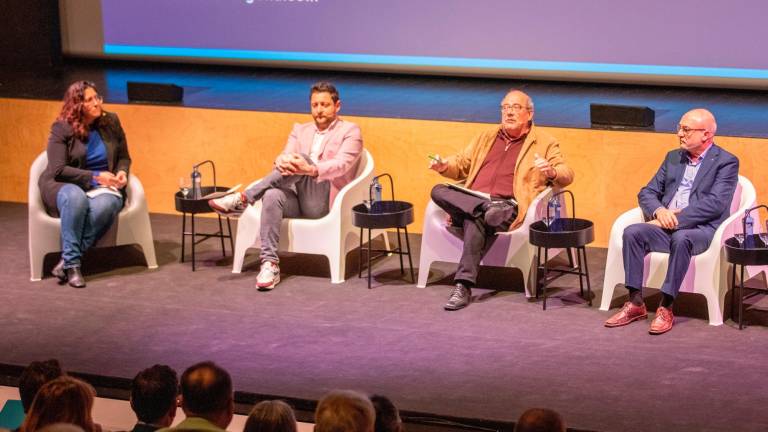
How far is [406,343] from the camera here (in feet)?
18.6

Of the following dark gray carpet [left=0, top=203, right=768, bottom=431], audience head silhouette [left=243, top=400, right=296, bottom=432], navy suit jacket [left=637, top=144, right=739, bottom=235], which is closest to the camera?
audience head silhouette [left=243, top=400, right=296, bottom=432]

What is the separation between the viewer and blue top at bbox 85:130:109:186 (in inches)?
272

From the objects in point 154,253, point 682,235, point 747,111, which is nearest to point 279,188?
point 154,253

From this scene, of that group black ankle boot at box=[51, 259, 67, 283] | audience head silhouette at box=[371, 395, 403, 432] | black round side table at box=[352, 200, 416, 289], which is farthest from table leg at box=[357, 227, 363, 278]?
audience head silhouette at box=[371, 395, 403, 432]

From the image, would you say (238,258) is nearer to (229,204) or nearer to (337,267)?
(229,204)

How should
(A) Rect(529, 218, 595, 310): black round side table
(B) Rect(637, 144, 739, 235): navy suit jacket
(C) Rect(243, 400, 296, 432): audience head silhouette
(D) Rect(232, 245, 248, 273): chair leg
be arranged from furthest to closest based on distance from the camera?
(D) Rect(232, 245, 248, 273): chair leg, (A) Rect(529, 218, 595, 310): black round side table, (B) Rect(637, 144, 739, 235): navy suit jacket, (C) Rect(243, 400, 296, 432): audience head silhouette

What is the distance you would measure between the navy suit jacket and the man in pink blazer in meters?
1.73

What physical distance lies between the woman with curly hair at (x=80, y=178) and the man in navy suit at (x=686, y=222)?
2.92 meters

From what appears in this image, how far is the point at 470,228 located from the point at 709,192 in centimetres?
123

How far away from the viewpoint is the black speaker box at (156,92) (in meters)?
8.13

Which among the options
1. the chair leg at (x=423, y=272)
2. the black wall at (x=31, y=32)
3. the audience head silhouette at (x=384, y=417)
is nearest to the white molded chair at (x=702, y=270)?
the chair leg at (x=423, y=272)

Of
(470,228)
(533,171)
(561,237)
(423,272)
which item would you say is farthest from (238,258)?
(561,237)

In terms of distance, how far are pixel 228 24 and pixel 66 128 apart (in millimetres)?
3742

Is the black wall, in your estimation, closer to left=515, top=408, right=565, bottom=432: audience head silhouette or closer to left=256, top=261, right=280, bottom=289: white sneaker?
left=256, top=261, right=280, bottom=289: white sneaker
